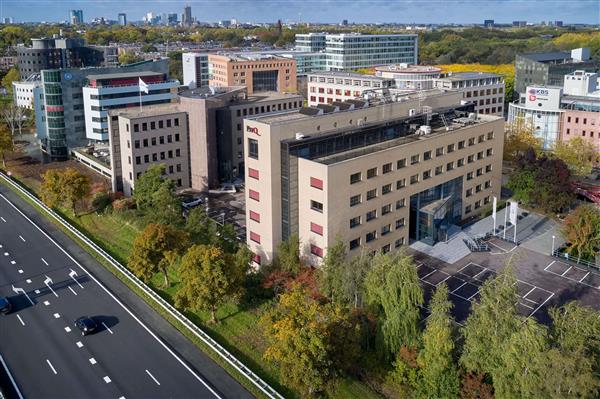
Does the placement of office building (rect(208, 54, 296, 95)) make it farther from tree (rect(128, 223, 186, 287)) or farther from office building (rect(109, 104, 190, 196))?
tree (rect(128, 223, 186, 287))

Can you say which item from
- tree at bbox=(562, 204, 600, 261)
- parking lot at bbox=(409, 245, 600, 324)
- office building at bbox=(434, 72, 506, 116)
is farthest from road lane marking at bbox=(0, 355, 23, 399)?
office building at bbox=(434, 72, 506, 116)

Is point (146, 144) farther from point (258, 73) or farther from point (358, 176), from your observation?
point (258, 73)

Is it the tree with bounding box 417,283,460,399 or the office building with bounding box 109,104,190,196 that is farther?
the office building with bounding box 109,104,190,196

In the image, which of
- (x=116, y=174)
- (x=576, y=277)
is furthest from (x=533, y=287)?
(x=116, y=174)

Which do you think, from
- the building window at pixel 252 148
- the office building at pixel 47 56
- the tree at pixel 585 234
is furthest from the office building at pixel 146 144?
the office building at pixel 47 56

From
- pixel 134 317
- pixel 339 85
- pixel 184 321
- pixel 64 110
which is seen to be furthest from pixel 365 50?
pixel 184 321

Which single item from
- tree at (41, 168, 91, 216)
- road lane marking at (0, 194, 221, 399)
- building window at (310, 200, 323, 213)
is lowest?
road lane marking at (0, 194, 221, 399)
